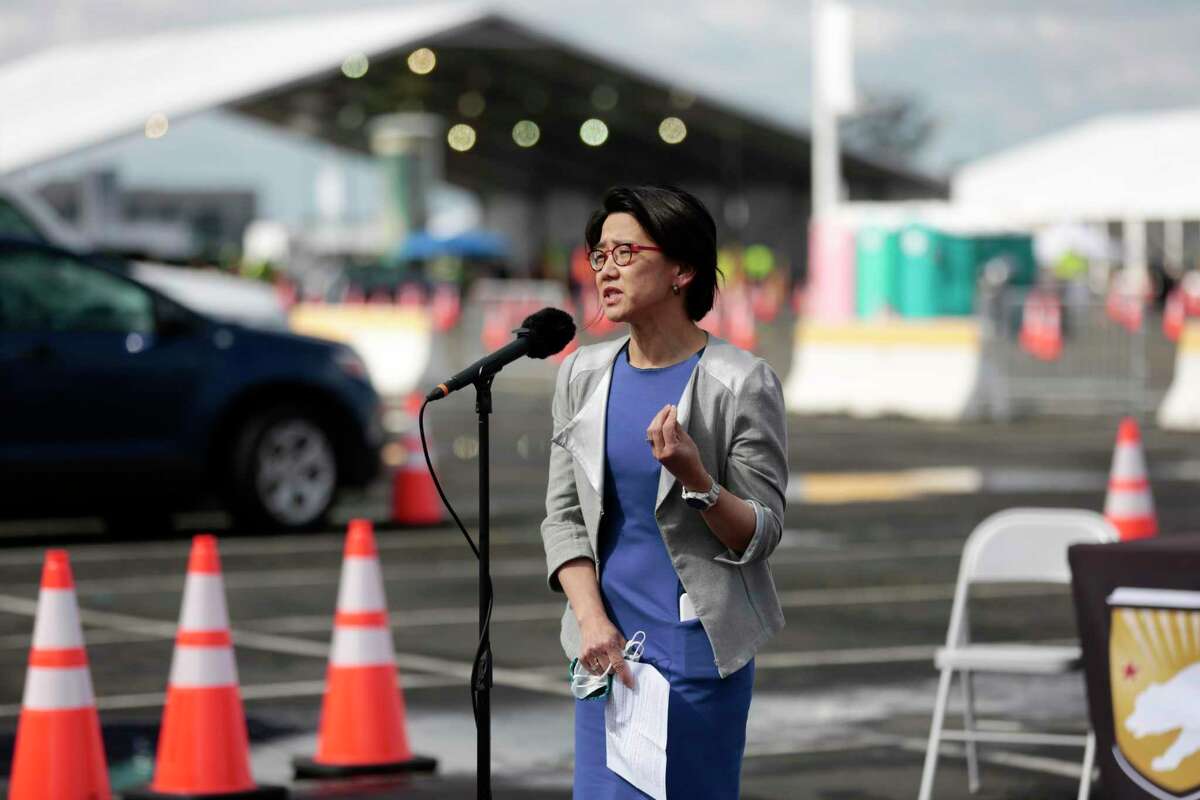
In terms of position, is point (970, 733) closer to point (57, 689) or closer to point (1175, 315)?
point (57, 689)

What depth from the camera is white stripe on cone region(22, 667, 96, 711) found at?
6906 mm

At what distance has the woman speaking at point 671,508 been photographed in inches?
174

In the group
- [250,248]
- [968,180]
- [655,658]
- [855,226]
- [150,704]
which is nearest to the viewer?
[655,658]

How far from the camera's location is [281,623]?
11.1m

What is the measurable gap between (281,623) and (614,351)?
6.83 metres

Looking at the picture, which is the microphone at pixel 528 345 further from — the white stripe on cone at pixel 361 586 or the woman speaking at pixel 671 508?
the white stripe on cone at pixel 361 586

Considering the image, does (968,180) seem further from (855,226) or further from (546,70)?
(855,226)

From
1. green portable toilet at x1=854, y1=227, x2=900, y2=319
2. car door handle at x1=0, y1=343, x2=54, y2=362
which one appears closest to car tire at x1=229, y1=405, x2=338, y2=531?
car door handle at x1=0, y1=343, x2=54, y2=362

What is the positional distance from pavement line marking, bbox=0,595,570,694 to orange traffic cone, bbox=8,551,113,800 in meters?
2.54

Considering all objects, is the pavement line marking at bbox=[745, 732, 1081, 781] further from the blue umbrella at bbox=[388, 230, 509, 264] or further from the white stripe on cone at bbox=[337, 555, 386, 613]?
the blue umbrella at bbox=[388, 230, 509, 264]

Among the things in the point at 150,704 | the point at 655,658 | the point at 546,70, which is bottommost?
the point at 150,704

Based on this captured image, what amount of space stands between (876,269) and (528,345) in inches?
1320

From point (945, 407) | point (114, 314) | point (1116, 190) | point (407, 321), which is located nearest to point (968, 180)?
point (1116, 190)

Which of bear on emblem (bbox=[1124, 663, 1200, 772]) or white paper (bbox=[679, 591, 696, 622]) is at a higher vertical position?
white paper (bbox=[679, 591, 696, 622])
